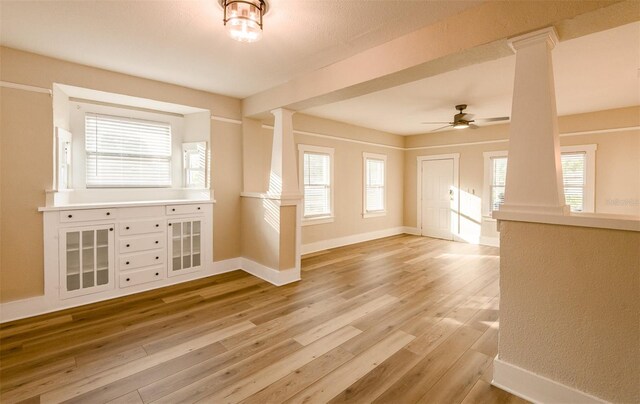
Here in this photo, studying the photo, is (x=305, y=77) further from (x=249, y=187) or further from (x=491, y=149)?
(x=491, y=149)

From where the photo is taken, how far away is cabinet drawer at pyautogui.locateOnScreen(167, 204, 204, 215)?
394 cm

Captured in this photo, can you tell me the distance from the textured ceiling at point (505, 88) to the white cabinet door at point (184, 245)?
2860mm

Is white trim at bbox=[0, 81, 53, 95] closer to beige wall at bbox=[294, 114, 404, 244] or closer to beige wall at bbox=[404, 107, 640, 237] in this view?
beige wall at bbox=[294, 114, 404, 244]

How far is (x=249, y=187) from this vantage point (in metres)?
4.71

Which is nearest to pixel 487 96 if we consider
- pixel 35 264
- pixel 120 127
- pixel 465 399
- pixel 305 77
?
pixel 305 77

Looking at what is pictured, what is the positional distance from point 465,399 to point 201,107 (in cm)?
440

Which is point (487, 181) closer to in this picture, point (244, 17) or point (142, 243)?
point (244, 17)

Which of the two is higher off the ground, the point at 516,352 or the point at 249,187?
the point at 249,187

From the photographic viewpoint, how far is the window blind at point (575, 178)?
5332 millimetres

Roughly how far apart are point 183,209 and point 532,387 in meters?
4.08

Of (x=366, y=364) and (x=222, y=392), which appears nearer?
(x=222, y=392)

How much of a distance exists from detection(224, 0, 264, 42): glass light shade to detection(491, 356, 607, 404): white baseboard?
9.64ft

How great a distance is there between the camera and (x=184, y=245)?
4078 mm

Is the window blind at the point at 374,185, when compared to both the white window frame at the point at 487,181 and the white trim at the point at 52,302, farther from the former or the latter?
the white trim at the point at 52,302
